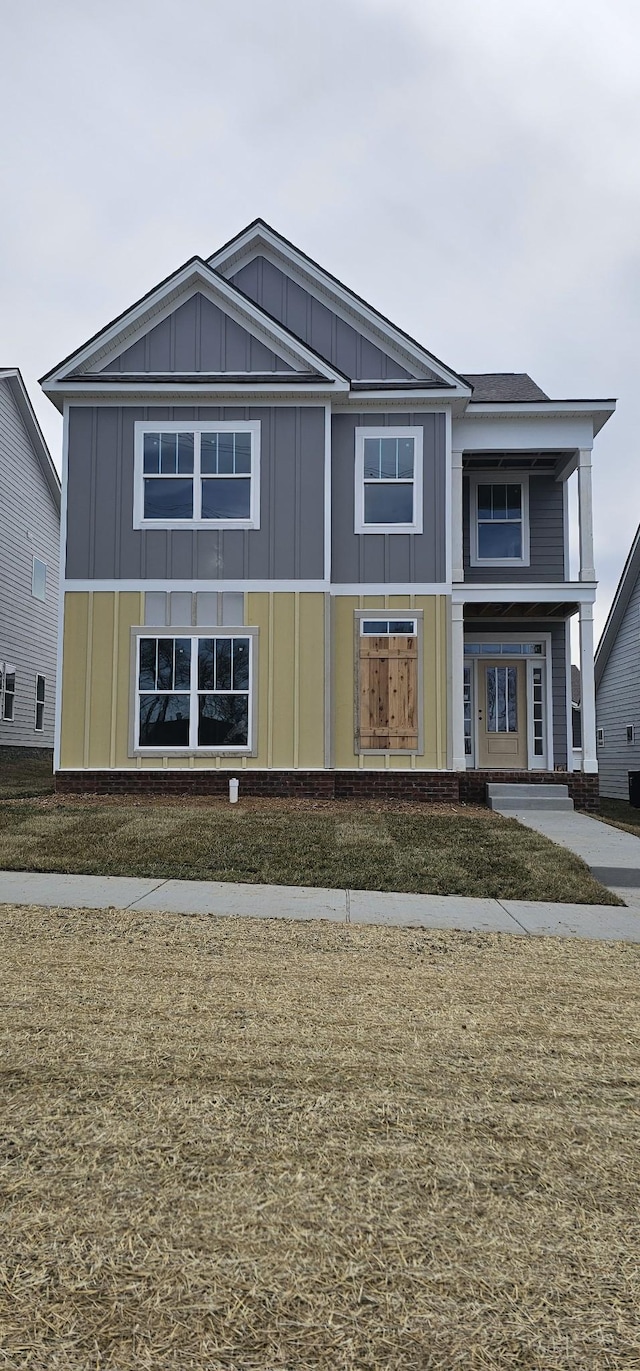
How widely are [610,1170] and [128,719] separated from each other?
39.8ft

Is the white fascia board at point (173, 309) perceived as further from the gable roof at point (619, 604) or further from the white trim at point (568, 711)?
the gable roof at point (619, 604)

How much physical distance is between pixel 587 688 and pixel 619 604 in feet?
32.5

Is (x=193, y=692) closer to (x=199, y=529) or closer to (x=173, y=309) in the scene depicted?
(x=199, y=529)

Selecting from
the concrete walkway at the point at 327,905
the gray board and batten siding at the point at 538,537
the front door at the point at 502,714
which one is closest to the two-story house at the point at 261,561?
the gray board and batten siding at the point at 538,537

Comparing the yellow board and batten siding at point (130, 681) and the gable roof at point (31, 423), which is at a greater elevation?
the gable roof at point (31, 423)

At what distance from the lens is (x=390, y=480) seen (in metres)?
14.9

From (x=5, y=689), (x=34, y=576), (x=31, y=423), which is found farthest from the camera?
(x=34, y=576)

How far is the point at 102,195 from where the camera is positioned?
18.5 meters

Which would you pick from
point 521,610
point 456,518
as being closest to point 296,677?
point 456,518

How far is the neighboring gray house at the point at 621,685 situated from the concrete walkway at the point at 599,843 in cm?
982

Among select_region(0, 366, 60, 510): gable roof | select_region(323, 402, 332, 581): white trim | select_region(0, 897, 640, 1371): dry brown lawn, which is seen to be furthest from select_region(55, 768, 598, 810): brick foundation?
select_region(0, 366, 60, 510): gable roof

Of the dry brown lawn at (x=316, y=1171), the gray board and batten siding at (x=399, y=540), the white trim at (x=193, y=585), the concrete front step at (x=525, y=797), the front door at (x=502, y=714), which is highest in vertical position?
the gray board and batten siding at (x=399, y=540)

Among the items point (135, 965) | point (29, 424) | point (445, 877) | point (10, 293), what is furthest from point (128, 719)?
point (10, 293)

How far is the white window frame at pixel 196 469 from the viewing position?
14391mm
